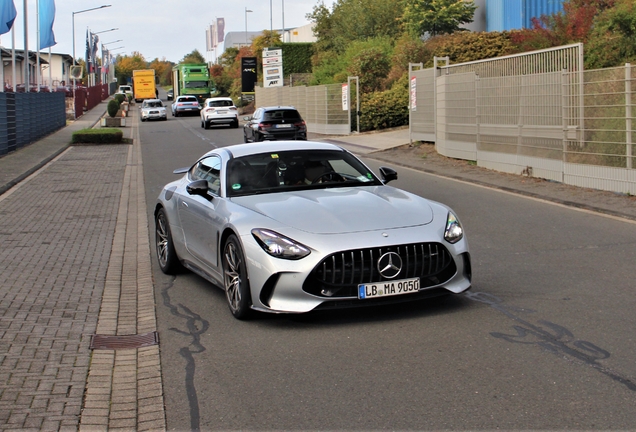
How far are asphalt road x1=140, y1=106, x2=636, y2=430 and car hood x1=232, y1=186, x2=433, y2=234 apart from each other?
76 cm

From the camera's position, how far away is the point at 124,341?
6.48 metres

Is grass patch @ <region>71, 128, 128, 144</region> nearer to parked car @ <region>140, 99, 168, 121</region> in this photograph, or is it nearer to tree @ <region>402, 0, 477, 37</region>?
parked car @ <region>140, 99, 168, 121</region>

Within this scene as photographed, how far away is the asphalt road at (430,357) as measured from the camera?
15.3ft

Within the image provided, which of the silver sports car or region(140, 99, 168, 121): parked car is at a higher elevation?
region(140, 99, 168, 121): parked car

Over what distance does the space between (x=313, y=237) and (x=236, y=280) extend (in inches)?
34.8

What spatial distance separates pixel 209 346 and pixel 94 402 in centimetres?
132

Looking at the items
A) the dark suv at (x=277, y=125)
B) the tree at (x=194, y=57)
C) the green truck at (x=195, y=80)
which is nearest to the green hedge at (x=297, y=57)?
the green truck at (x=195, y=80)

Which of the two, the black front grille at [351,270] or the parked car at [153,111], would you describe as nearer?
the black front grille at [351,270]

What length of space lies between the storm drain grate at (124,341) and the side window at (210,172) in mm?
1791

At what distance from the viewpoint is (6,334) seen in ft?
21.5

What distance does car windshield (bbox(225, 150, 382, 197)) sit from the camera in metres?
7.82

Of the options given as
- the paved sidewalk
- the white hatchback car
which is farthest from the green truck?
the paved sidewalk

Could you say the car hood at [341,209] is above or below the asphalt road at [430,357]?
above

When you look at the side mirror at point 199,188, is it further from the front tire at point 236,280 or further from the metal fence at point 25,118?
the metal fence at point 25,118
